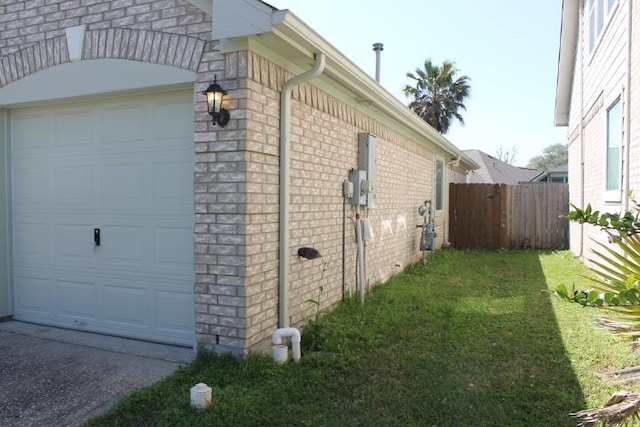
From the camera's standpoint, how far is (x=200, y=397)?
3184mm

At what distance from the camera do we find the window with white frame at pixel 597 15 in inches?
283

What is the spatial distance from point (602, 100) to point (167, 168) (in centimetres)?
697

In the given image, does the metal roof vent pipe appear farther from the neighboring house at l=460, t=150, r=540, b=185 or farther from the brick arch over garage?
the neighboring house at l=460, t=150, r=540, b=185

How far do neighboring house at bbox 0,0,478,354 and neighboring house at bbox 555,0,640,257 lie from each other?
2892mm

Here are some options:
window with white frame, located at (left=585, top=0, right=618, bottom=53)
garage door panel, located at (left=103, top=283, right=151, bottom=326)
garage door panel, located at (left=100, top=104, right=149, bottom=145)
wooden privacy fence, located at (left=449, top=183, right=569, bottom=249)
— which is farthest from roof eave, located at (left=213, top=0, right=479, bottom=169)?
wooden privacy fence, located at (left=449, top=183, right=569, bottom=249)

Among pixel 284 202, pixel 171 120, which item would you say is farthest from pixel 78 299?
pixel 284 202

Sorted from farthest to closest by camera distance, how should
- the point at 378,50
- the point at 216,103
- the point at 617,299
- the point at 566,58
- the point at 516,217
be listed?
the point at 516,217 → the point at 378,50 → the point at 566,58 → the point at 216,103 → the point at 617,299

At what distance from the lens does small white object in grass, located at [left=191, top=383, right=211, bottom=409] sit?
3.18 metres

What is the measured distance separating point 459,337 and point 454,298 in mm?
1895

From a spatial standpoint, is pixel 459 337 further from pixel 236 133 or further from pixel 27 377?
pixel 27 377

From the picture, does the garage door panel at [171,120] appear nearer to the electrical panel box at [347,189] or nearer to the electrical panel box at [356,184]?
the electrical panel box at [347,189]

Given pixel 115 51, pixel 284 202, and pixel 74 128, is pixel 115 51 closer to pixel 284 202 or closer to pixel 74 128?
pixel 74 128

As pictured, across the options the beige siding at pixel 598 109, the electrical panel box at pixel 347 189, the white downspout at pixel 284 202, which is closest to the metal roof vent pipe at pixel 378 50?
Result: the beige siding at pixel 598 109

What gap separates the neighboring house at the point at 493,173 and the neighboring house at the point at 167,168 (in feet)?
77.1
